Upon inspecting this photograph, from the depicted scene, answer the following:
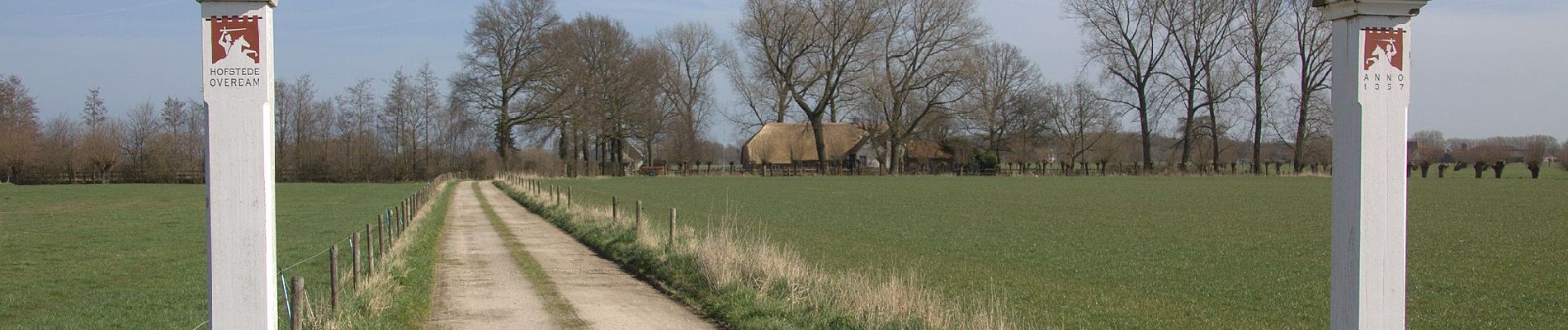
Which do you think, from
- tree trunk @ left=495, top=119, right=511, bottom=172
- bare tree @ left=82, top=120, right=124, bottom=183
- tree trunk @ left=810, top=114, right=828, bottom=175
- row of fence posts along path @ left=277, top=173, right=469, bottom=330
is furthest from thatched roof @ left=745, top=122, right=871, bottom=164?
row of fence posts along path @ left=277, top=173, right=469, bottom=330

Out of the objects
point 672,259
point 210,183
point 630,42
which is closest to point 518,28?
point 630,42

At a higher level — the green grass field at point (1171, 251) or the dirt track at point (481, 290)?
the dirt track at point (481, 290)

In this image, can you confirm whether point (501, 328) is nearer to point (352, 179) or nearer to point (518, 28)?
point (518, 28)

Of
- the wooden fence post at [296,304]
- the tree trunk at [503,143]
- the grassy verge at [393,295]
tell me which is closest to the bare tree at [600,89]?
the tree trunk at [503,143]

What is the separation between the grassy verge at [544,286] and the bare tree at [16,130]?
62.8 metres

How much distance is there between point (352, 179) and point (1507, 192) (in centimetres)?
6553

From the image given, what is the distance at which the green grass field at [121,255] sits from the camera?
1262 cm

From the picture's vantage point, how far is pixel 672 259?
14445 millimetres

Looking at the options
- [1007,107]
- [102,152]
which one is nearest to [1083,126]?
[1007,107]

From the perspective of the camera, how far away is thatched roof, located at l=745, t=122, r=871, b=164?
→ 92875 millimetres

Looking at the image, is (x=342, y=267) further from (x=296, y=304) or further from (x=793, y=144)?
(x=793, y=144)

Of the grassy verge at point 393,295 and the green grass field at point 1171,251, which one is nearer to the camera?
the grassy verge at point 393,295

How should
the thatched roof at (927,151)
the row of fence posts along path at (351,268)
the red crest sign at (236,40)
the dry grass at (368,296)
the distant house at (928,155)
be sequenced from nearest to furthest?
1. the red crest sign at (236,40)
2. the row of fence posts along path at (351,268)
3. the dry grass at (368,296)
4. the distant house at (928,155)
5. the thatched roof at (927,151)

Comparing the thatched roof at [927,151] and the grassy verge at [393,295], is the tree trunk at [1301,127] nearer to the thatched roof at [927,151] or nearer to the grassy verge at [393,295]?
the thatched roof at [927,151]
